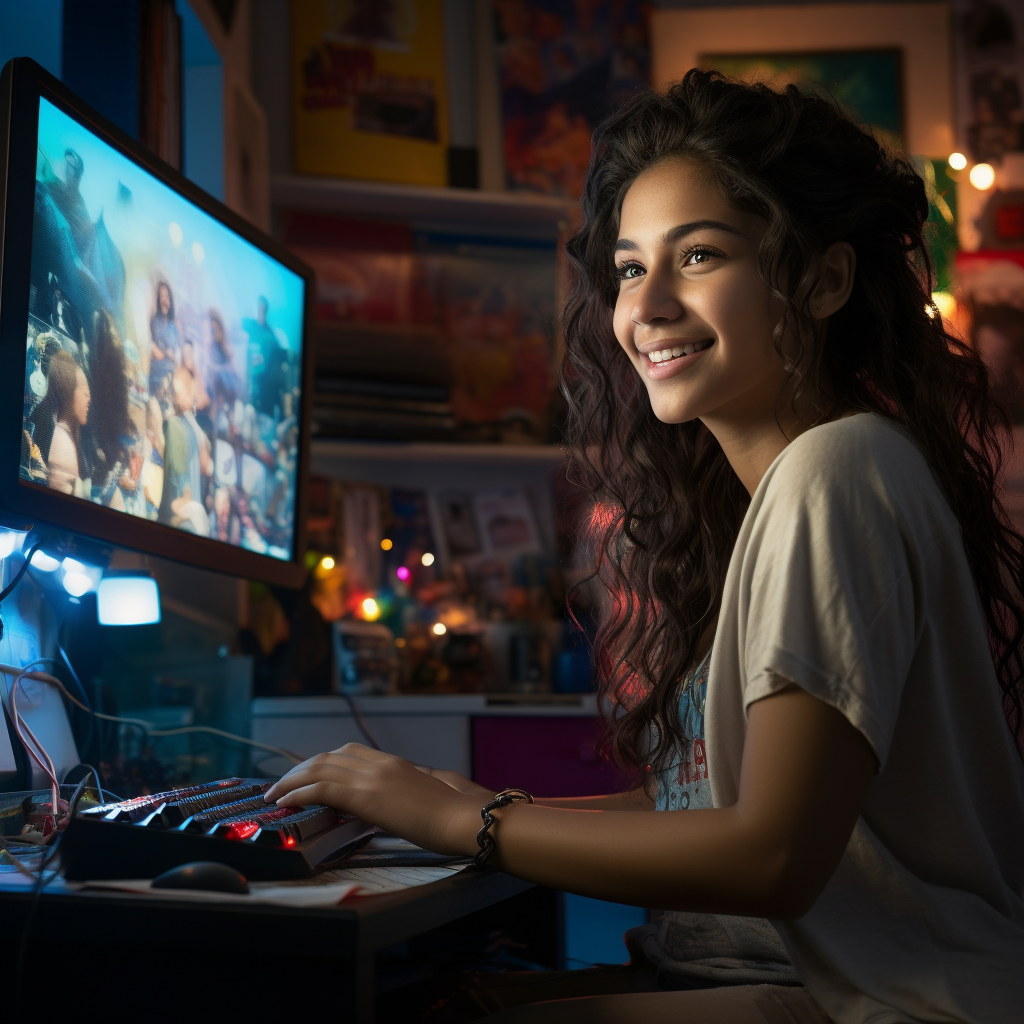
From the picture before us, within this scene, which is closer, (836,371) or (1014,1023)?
(1014,1023)

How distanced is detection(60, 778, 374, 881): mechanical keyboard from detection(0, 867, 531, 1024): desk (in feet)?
0.11

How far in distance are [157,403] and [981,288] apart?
7.47ft

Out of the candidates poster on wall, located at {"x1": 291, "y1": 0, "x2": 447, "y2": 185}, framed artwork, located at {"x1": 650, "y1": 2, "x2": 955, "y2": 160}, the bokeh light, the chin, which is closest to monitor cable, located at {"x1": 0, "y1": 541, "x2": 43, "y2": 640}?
the chin

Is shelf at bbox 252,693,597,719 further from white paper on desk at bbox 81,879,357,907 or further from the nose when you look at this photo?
white paper on desk at bbox 81,879,357,907

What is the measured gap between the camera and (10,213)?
2.73ft

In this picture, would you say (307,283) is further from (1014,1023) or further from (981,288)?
(981,288)

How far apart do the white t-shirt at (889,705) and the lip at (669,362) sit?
217 millimetres

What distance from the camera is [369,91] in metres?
2.53

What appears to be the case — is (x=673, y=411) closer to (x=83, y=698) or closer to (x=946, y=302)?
(x=83, y=698)

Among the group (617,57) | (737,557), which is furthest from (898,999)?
(617,57)

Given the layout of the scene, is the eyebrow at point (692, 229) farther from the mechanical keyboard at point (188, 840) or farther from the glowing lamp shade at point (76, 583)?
the glowing lamp shade at point (76, 583)

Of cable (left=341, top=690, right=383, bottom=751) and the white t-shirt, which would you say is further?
cable (left=341, top=690, right=383, bottom=751)

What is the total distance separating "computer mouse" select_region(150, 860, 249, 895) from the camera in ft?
1.93

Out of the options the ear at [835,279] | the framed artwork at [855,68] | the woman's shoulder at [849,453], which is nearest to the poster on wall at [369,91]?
the framed artwork at [855,68]
